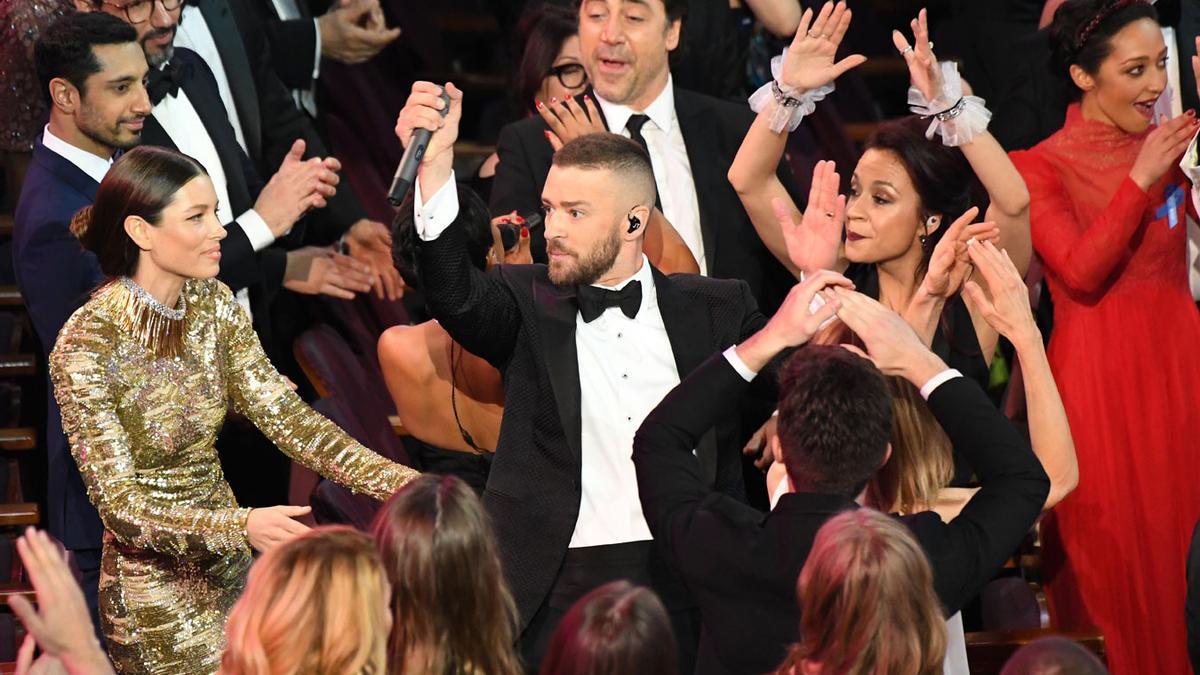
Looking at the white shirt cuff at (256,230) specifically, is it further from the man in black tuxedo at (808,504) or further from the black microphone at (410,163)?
the man in black tuxedo at (808,504)

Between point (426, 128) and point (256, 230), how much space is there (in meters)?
1.15

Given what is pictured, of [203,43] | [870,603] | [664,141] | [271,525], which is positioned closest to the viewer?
[870,603]

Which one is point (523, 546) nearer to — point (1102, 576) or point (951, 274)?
point (951, 274)

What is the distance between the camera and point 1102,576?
157 inches

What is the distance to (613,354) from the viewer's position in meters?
3.20

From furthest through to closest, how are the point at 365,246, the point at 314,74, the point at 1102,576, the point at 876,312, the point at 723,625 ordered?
1. the point at 314,74
2. the point at 365,246
3. the point at 1102,576
4. the point at 876,312
5. the point at 723,625

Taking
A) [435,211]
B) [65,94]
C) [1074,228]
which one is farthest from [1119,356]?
[65,94]

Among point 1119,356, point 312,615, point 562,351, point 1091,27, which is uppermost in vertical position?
point 1091,27

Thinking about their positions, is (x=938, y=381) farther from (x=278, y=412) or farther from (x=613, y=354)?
(x=278, y=412)

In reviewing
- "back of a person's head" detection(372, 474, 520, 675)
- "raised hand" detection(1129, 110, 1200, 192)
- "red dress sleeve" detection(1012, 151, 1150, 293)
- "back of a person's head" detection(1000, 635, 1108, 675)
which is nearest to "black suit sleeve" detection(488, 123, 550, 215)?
"red dress sleeve" detection(1012, 151, 1150, 293)

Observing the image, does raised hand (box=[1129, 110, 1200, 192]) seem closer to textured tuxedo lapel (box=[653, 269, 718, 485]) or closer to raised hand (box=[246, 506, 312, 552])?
textured tuxedo lapel (box=[653, 269, 718, 485])

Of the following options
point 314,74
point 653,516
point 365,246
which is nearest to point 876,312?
point 653,516

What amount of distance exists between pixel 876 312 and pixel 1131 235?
1392 millimetres

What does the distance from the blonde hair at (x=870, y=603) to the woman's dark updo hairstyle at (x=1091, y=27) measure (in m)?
2.24
